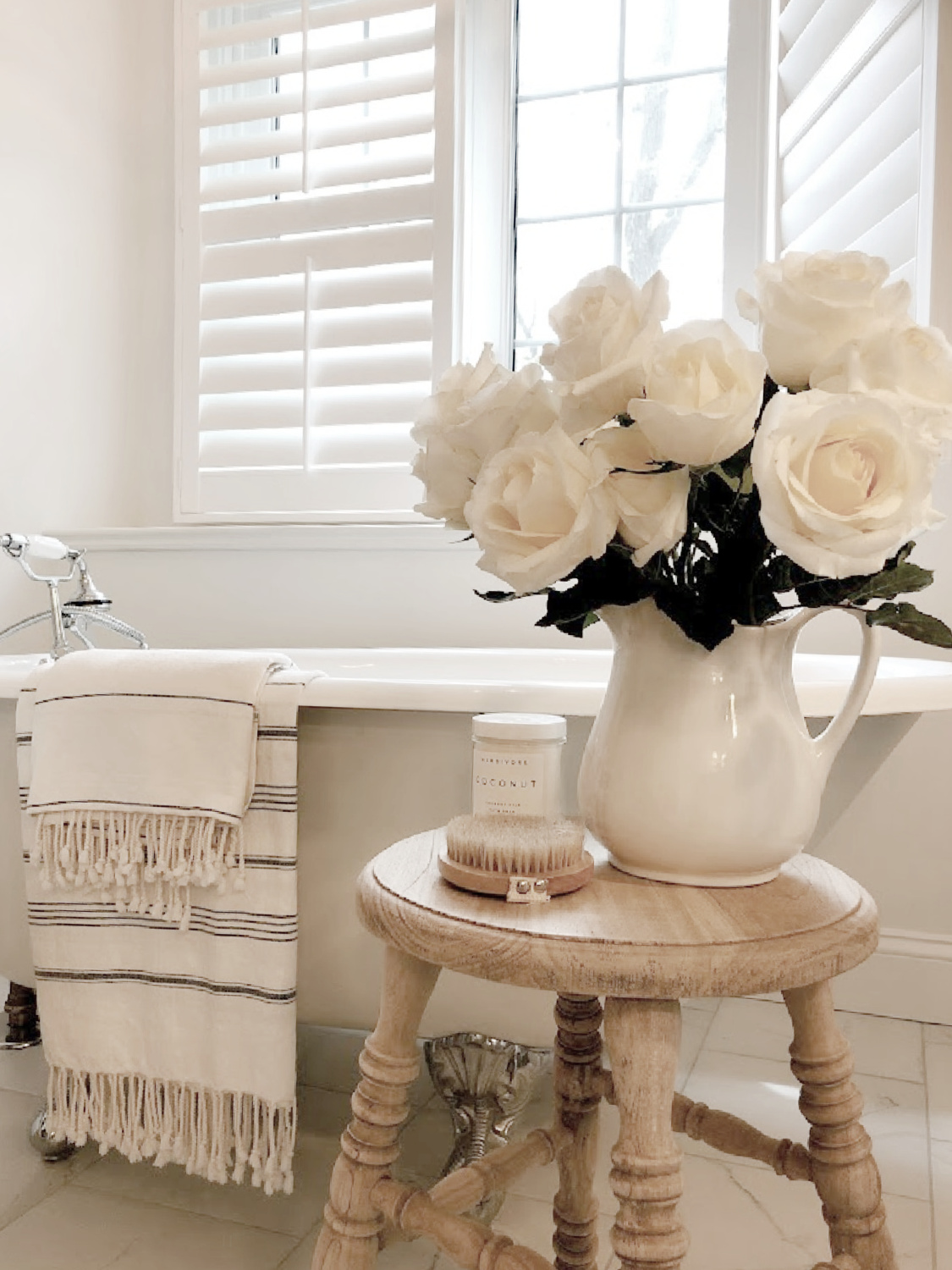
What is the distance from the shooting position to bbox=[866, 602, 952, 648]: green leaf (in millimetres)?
677

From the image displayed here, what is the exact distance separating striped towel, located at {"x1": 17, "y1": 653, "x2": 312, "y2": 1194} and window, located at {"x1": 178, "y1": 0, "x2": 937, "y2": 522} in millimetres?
1121

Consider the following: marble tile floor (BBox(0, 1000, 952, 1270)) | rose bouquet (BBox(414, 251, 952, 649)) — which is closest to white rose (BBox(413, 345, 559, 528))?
rose bouquet (BBox(414, 251, 952, 649))

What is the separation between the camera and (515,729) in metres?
0.91

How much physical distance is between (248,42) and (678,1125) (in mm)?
2380

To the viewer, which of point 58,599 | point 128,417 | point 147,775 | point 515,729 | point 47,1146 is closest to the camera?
point 515,729

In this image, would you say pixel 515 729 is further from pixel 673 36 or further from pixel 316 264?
pixel 673 36

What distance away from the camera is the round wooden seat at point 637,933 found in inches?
25.1

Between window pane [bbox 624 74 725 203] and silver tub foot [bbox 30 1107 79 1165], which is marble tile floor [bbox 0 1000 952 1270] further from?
window pane [bbox 624 74 725 203]

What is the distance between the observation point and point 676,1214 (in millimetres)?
654

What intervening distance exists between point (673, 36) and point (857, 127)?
625mm

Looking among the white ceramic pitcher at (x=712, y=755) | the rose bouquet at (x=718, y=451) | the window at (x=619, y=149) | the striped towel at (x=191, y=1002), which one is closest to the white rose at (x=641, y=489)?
the rose bouquet at (x=718, y=451)

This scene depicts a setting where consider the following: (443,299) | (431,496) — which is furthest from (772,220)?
(431,496)

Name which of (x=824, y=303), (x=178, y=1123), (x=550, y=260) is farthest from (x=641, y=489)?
(x=550, y=260)

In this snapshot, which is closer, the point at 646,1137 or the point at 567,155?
the point at 646,1137
